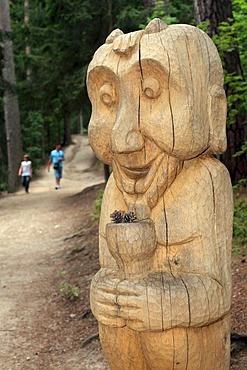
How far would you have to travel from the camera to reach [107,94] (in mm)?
2445

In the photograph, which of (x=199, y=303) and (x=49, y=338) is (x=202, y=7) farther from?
(x=199, y=303)

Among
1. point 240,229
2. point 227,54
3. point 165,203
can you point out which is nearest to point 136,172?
point 165,203

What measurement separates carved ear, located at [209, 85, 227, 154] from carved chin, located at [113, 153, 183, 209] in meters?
0.21

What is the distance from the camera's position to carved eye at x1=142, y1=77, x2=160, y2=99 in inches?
90.8

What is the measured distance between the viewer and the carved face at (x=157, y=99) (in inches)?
90.3

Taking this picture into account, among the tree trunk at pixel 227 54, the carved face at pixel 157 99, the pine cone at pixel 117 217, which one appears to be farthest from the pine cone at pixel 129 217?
the tree trunk at pixel 227 54

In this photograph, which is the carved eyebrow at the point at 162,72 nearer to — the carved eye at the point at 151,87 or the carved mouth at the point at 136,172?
the carved eye at the point at 151,87

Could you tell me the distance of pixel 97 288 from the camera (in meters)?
2.37

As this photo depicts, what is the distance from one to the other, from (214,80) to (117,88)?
50 centimetres

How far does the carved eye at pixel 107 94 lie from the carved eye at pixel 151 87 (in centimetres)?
19

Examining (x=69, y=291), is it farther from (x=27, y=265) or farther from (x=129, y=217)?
(x=129, y=217)

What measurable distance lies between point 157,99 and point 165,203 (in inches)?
20.5

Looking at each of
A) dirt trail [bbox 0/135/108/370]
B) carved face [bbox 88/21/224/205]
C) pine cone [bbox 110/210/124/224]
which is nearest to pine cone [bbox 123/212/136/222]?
pine cone [bbox 110/210/124/224]

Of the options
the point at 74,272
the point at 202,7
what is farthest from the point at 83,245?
the point at 202,7
